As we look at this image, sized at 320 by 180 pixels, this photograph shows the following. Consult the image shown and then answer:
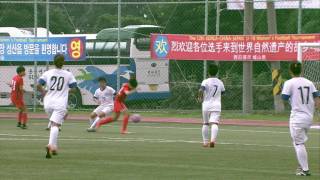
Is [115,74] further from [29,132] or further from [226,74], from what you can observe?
[29,132]

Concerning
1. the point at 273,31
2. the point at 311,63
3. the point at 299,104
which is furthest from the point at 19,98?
the point at 299,104

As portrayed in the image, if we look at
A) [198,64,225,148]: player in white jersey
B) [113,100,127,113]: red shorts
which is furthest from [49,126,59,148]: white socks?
[113,100,127,113]: red shorts

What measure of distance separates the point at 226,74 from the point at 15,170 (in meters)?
25.3

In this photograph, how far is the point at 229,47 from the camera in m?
35.6

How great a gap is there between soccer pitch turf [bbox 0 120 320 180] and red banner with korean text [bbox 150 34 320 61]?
242 inches

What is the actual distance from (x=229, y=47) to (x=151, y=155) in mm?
16747

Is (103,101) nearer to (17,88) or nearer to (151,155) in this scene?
(17,88)

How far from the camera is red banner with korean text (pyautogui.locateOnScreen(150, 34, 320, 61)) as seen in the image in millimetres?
34438

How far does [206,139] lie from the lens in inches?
870

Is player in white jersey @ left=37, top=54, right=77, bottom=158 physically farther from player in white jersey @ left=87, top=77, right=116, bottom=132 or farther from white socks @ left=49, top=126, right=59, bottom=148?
player in white jersey @ left=87, top=77, right=116, bottom=132

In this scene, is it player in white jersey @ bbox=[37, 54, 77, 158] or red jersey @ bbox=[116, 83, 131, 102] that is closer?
player in white jersey @ bbox=[37, 54, 77, 158]

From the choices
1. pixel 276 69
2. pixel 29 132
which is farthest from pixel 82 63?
pixel 29 132

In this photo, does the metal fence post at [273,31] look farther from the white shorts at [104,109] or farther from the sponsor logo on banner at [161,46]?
the white shorts at [104,109]

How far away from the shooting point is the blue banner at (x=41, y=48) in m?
37.6
